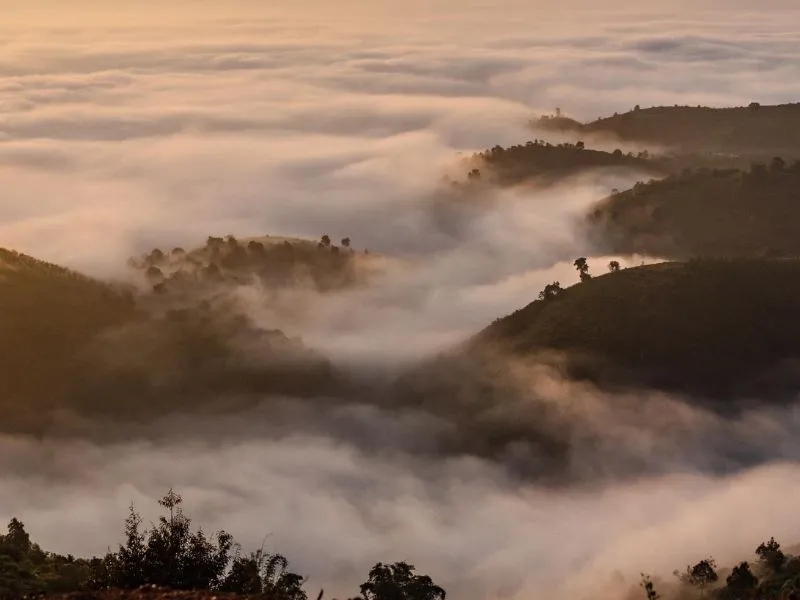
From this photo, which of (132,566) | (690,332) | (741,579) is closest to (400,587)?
(132,566)

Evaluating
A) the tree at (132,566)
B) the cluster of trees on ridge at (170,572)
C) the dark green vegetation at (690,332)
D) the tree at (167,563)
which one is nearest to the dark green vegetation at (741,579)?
the cluster of trees on ridge at (170,572)

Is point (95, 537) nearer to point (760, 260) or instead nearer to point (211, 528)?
point (211, 528)

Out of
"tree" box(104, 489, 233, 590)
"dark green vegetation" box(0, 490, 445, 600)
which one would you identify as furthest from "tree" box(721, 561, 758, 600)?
"tree" box(104, 489, 233, 590)

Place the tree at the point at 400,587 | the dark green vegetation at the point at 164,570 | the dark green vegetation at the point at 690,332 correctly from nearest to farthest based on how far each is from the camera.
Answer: the dark green vegetation at the point at 164,570
the tree at the point at 400,587
the dark green vegetation at the point at 690,332

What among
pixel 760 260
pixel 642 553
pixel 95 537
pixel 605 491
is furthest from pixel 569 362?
pixel 95 537

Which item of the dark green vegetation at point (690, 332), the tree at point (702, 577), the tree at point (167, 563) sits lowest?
the tree at point (167, 563)

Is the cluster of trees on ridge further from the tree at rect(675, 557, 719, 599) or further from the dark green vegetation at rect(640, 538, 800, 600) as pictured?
the tree at rect(675, 557, 719, 599)

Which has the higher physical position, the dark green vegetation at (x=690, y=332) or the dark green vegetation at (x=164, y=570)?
the dark green vegetation at (x=690, y=332)

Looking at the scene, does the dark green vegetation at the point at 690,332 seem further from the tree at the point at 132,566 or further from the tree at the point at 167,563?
the tree at the point at 132,566
